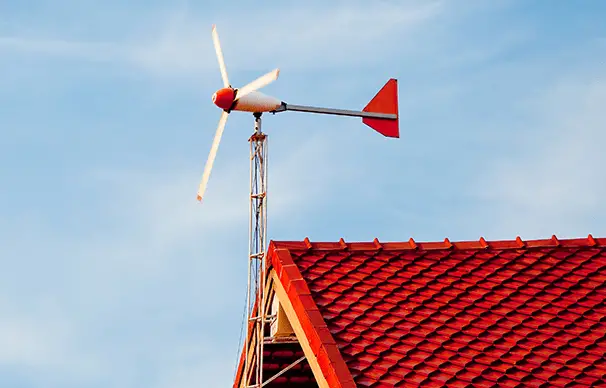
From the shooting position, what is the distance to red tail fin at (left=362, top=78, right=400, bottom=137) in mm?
24469

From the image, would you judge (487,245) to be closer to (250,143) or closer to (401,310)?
(401,310)

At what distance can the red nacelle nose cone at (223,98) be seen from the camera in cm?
2327

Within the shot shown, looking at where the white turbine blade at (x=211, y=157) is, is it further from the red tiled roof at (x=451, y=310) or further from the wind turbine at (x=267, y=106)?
the red tiled roof at (x=451, y=310)

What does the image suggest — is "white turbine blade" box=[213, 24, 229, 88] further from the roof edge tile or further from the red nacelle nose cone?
the roof edge tile

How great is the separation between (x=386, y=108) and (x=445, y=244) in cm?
343

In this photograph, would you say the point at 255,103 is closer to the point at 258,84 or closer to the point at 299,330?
the point at 258,84

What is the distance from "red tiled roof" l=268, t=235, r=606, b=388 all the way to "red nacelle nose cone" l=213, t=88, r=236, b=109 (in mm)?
2990

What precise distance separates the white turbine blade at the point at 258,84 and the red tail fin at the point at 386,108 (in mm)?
2361

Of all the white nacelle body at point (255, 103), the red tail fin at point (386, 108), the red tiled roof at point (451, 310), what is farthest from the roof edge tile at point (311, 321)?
the red tail fin at point (386, 108)

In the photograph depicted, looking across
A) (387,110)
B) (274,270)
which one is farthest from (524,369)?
(387,110)

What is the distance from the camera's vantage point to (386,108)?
2473 cm

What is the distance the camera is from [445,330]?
20594 mm

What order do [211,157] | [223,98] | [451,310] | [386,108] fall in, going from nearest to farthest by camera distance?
1. [451,310]
2. [223,98]
3. [211,157]
4. [386,108]

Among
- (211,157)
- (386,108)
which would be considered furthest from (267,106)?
(386,108)
